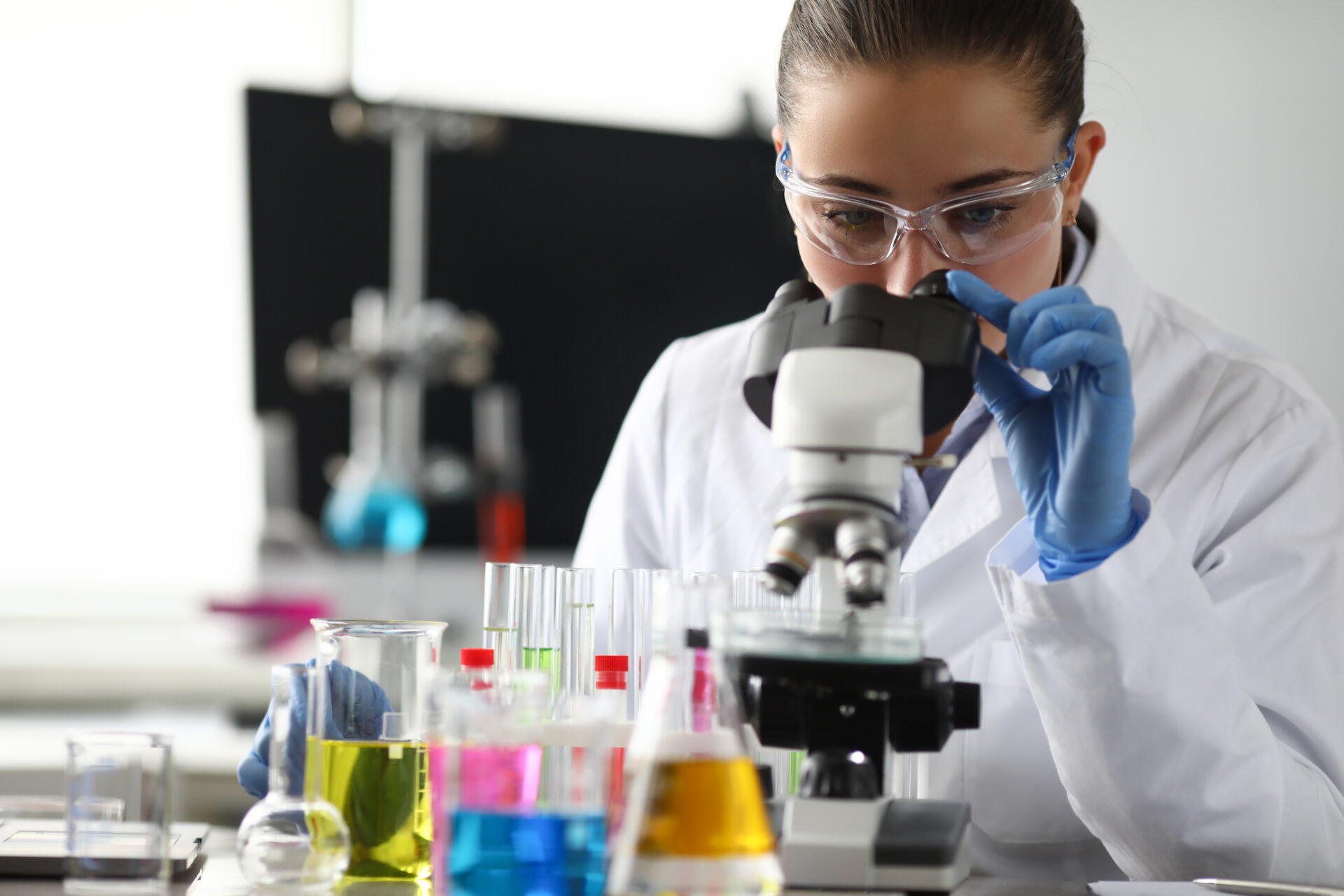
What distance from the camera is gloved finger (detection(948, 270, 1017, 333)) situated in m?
1.11

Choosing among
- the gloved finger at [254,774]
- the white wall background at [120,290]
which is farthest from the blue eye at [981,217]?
the white wall background at [120,290]

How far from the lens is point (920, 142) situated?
4.40 ft

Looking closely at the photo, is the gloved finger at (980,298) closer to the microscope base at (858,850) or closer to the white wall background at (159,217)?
the microscope base at (858,850)

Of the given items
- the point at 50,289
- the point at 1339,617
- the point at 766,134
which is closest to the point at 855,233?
the point at 1339,617

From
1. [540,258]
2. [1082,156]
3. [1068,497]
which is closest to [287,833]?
[1068,497]

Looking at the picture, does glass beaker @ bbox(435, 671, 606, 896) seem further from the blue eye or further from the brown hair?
the brown hair

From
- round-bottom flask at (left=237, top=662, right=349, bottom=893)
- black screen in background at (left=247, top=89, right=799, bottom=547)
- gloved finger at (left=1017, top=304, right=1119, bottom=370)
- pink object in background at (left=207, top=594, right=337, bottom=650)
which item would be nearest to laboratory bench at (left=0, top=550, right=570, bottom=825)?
pink object in background at (left=207, top=594, right=337, bottom=650)

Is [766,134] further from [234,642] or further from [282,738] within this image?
[282,738]

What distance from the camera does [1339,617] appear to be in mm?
1409

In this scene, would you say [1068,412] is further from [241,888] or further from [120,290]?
[120,290]

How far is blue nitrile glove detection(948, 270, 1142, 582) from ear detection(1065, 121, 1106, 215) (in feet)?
1.51

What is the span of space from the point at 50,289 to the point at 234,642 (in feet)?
3.51

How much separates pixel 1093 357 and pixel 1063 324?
0.04m

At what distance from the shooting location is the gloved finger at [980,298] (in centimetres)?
111
